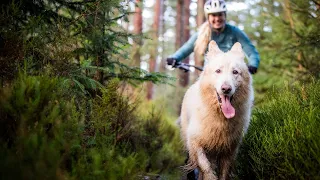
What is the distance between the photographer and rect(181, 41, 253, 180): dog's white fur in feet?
13.8

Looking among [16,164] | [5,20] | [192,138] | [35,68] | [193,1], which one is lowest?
[192,138]

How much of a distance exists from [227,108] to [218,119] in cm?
27

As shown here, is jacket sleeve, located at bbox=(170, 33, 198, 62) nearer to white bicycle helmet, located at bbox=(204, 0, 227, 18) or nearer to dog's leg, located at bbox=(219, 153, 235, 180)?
white bicycle helmet, located at bbox=(204, 0, 227, 18)

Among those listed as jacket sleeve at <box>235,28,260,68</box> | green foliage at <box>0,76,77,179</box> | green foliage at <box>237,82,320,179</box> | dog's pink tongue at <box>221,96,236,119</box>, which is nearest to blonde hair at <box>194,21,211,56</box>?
jacket sleeve at <box>235,28,260,68</box>

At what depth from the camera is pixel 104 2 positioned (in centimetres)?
435

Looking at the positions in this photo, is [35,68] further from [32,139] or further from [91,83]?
[32,139]

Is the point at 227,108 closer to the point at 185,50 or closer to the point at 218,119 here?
the point at 218,119

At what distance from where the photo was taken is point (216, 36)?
19.9ft

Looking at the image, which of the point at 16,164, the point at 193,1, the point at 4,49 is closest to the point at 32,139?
the point at 16,164

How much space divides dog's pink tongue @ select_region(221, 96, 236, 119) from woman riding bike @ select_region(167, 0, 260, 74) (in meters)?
1.80

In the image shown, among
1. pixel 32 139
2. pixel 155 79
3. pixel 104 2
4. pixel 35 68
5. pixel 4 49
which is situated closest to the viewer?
pixel 32 139

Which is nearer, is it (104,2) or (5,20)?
(5,20)

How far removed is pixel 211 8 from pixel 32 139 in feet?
→ 14.3

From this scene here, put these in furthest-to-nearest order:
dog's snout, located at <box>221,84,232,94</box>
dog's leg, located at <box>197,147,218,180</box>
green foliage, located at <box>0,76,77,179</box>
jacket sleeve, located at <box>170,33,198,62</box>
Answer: jacket sleeve, located at <box>170,33,198,62</box> → dog's leg, located at <box>197,147,218,180</box> → dog's snout, located at <box>221,84,232,94</box> → green foliage, located at <box>0,76,77,179</box>
